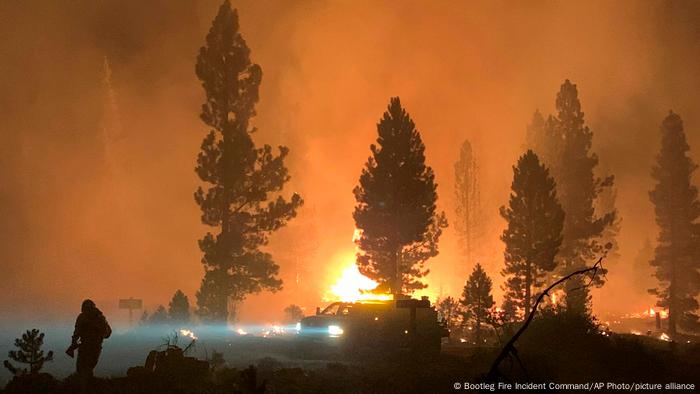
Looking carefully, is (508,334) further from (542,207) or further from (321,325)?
(542,207)

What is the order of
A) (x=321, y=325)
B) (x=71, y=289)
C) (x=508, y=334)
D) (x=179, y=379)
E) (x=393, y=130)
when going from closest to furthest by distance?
1. (x=179, y=379)
2. (x=508, y=334)
3. (x=321, y=325)
4. (x=393, y=130)
5. (x=71, y=289)

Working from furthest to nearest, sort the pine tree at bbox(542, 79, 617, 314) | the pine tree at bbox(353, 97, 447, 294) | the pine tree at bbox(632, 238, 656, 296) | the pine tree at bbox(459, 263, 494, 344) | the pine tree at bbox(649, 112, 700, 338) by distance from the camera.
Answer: the pine tree at bbox(632, 238, 656, 296) → the pine tree at bbox(649, 112, 700, 338) → the pine tree at bbox(542, 79, 617, 314) → the pine tree at bbox(353, 97, 447, 294) → the pine tree at bbox(459, 263, 494, 344)

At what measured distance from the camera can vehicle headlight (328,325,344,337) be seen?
22.1m

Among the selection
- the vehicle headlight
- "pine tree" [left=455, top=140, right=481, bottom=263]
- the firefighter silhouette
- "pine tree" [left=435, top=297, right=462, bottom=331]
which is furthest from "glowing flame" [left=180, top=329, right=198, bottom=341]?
"pine tree" [left=455, top=140, right=481, bottom=263]

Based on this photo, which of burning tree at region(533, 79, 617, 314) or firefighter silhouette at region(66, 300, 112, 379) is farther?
burning tree at region(533, 79, 617, 314)

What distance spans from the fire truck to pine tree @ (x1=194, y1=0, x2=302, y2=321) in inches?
472

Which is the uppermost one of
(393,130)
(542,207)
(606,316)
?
(393,130)

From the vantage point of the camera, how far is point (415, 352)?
2028 cm

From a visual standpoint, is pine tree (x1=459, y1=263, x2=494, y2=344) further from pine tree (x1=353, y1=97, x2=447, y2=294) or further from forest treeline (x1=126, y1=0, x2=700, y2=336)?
pine tree (x1=353, y1=97, x2=447, y2=294)

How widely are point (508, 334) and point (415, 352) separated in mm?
3240

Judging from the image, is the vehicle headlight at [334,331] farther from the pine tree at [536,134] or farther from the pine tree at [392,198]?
the pine tree at [536,134]

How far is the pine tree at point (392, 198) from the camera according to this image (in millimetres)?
33656

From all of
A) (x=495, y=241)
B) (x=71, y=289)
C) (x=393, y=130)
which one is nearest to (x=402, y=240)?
(x=393, y=130)

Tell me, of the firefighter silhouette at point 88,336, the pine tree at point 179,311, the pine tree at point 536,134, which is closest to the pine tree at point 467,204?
the pine tree at point 536,134
